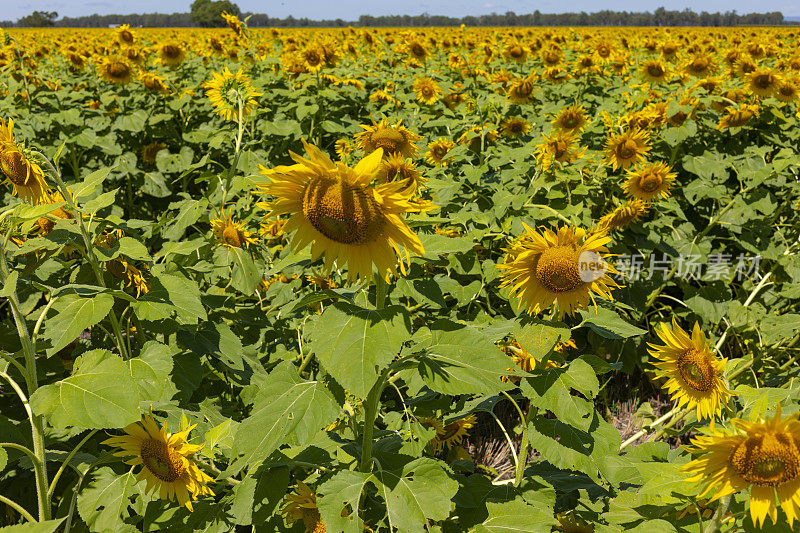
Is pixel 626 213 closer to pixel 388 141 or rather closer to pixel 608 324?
pixel 388 141

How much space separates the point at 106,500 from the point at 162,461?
0.85 ft

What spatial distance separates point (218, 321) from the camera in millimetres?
2570

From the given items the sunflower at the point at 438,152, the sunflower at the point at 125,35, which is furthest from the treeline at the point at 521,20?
the sunflower at the point at 438,152

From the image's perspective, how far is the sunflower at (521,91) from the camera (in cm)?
546

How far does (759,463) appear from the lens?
1320mm

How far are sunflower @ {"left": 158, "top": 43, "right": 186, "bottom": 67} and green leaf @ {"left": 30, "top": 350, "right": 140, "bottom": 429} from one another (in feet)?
21.0

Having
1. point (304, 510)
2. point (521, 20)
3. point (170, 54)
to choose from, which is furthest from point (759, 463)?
point (521, 20)

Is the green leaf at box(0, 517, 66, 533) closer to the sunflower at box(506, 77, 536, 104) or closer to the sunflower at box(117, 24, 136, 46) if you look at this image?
the sunflower at box(506, 77, 536, 104)

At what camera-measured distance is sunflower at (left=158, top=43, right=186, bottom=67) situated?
22.8ft

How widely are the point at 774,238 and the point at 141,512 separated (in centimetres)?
485

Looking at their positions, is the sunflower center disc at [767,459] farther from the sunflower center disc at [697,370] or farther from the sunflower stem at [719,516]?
the sunflower center disc at [697,370]

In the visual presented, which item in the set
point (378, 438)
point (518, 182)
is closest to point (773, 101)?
point (518, 182)

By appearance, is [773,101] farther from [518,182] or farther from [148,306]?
[148,306]

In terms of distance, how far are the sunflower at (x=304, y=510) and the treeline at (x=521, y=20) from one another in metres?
51.6
